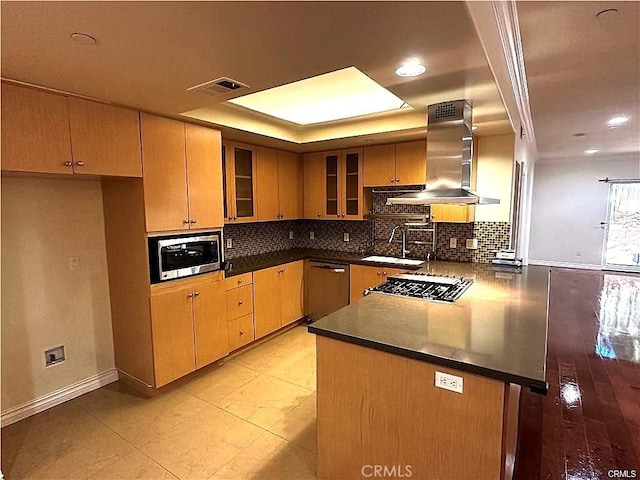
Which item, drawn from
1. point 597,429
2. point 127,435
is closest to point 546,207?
point 597,429

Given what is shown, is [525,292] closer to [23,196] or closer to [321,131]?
[321,131]

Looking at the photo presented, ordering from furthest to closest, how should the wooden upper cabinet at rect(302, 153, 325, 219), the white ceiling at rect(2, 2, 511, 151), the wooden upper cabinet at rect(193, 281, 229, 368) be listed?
the wooden upper cabinet at rect(302, 153, 325, 219) < the wooden upper cabinet at rect(193, 281, 229, 368) < the white ceiling at rect(2, 2, 511, 151)

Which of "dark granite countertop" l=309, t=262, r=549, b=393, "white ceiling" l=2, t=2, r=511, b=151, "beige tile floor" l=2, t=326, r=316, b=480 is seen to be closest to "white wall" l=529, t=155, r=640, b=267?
"dark granite countertop" l=309, t=262, r=549, b=393

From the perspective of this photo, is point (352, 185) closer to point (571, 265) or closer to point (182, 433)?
point (182, 433)

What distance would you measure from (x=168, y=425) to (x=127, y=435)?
0.84 ft

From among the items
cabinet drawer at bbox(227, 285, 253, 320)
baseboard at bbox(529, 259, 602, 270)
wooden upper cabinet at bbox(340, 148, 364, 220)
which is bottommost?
baseboard at bbox(529, 259, 602, 270)

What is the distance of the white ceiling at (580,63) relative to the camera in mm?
1802

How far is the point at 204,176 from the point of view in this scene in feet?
10.1

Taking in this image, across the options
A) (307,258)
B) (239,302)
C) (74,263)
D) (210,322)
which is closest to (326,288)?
(307,258)

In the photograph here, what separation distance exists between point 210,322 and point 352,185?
88.6 inches

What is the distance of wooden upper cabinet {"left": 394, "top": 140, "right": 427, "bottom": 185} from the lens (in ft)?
12.2

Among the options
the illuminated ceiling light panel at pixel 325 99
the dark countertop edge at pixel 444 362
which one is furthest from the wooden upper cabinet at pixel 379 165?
the dark countertop edge at pixel 444 362

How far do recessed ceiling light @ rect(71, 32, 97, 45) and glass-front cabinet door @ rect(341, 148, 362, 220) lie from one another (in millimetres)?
2987

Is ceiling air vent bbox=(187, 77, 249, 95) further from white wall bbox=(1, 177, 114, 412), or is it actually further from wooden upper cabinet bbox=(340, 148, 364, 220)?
wooden upper cabinet bbox=(340, 148, 364, 220)
